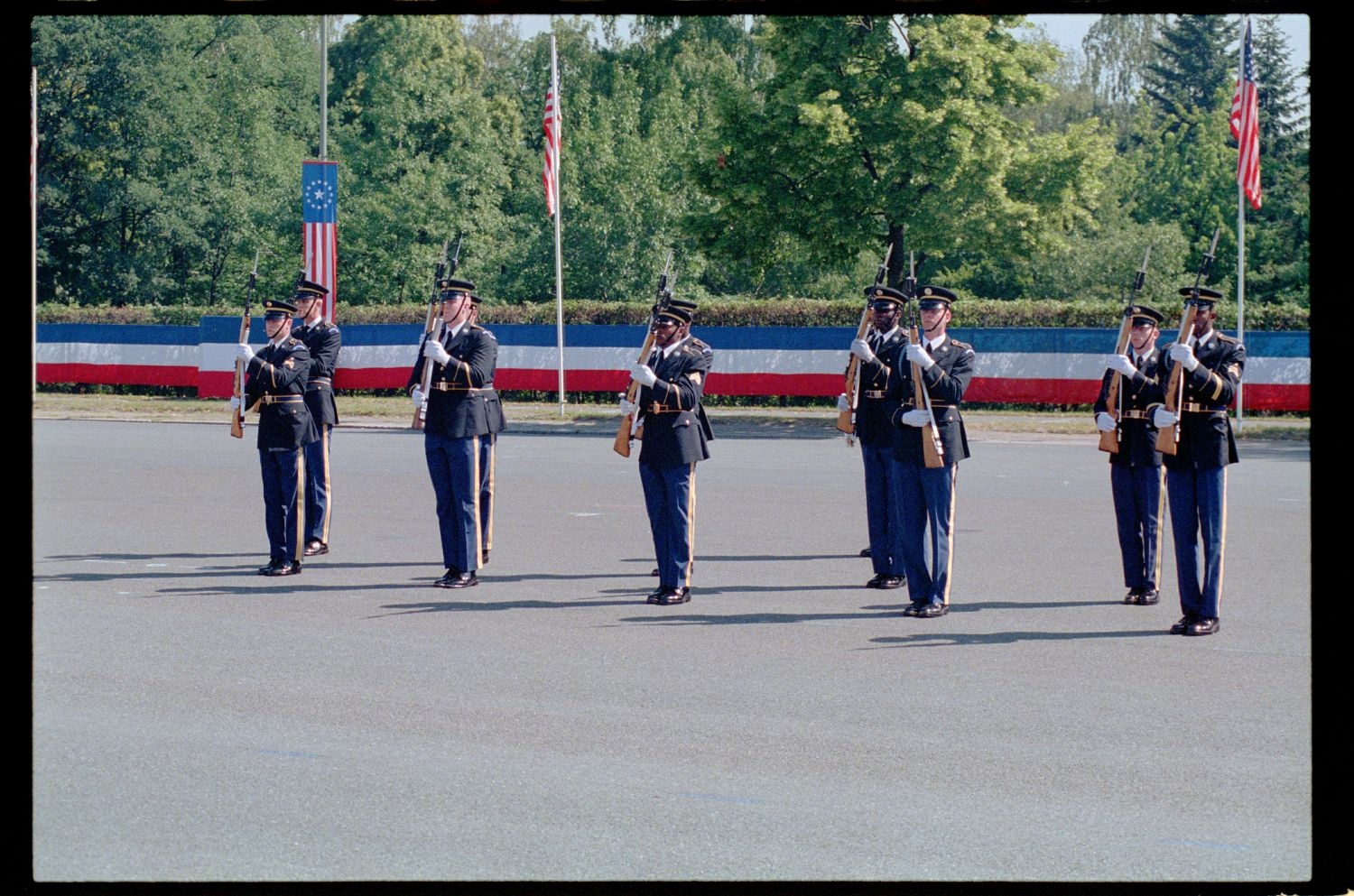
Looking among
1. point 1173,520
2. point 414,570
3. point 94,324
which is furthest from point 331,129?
point 1173,520

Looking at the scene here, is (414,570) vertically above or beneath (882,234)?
beneath

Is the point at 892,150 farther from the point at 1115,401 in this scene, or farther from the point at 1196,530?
the point at 1196,530

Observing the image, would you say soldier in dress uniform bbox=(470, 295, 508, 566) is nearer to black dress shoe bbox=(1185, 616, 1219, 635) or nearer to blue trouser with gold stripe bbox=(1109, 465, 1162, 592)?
blue trouser with gold stripe bbox=(1109, 465, 1162, 592)

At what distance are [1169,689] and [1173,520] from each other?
6.39ft

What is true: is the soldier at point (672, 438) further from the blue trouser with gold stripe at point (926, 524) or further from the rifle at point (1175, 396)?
the rifle at point (1175, 396)

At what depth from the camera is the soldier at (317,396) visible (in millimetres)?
13180

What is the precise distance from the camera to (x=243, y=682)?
8.29m

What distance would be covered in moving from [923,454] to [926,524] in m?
0.44

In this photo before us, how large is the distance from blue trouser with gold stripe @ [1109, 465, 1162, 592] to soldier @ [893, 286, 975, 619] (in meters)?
1.11

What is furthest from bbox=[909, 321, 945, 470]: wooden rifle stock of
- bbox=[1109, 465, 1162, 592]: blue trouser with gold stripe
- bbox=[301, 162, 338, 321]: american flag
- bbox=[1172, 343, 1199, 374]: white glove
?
bbox=[301, 162, 338, 321]: american flag

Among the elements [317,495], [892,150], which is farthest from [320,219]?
[317,495]

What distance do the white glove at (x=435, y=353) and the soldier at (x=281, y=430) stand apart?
4.27 ft

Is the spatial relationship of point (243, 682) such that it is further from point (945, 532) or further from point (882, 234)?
point (882, 234)
